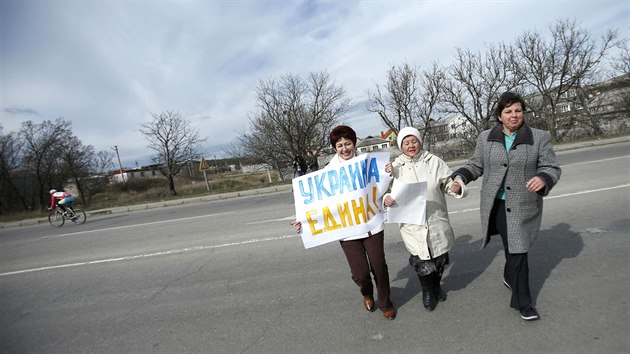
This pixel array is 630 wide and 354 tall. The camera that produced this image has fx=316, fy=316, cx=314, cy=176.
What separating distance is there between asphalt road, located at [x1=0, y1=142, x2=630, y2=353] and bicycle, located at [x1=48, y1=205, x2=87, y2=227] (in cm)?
853

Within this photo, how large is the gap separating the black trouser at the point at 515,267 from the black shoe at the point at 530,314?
3cm

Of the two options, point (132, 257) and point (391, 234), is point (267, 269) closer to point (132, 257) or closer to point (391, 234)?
point (391, 234)

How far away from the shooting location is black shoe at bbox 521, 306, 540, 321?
263 centimetres

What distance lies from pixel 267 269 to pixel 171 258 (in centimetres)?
242

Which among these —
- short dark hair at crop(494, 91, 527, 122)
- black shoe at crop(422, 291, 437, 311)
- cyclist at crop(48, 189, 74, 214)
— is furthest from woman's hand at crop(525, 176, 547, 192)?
cyclist at crop(48, 189, 74, 214)

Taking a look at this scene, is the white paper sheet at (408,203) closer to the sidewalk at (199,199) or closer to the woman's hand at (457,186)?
the woman's hand at (457,186)

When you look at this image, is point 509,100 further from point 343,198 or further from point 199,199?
point 199,199

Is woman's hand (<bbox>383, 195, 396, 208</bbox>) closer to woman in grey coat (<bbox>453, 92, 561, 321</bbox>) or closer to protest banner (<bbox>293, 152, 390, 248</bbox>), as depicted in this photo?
protest banner (<bbox>293, 152, 390, 248</bbox>)

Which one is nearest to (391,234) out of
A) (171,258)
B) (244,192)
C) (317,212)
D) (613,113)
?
(317,212)

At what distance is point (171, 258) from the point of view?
605cm

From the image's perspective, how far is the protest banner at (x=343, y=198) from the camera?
2922mm

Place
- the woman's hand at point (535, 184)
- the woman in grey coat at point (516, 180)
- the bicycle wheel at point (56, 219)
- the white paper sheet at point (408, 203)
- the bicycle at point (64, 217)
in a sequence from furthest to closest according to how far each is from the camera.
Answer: the bicycle wheel at point (56, 219), the bicycle at point (64, 217), the white paper sheet at point (408, 203), the woman in grey coat at point (516, 180), the woman's hand at point (535, 184)

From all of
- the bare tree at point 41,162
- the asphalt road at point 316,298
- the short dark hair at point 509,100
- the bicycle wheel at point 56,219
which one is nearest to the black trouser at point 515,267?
the asphalt road at point 316,298

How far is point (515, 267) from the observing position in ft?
8.88
